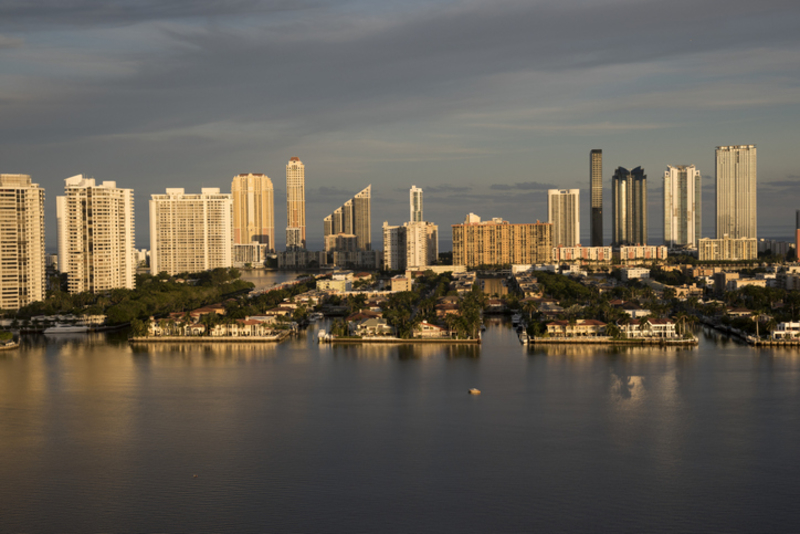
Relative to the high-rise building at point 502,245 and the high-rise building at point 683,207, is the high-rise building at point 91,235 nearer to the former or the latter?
the high-rise building at point 502,245

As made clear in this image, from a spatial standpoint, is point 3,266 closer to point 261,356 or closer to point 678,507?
point 261,356

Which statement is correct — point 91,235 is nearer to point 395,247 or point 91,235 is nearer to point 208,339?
point 208,339

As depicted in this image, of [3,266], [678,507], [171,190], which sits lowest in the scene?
[678,507]

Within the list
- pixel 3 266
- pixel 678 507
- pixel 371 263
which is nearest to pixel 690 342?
pixel 678 507

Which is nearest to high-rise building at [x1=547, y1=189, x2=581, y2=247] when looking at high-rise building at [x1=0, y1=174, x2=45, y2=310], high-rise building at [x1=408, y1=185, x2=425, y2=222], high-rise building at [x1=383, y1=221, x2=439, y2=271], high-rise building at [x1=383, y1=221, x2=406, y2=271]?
high-rise building at [x1=408, y1=185, x2=425, y2=222]

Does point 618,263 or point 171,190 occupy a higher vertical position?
point 171,190

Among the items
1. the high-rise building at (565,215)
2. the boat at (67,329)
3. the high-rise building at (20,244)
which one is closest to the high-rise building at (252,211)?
the high-rise building at (565,215)
